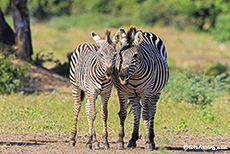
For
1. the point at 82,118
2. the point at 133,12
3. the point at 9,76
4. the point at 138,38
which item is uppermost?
the point at 138,38

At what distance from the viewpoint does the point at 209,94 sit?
39.3 ft

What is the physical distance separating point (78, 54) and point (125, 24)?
135 feet

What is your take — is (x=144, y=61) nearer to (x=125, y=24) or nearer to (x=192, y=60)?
(x=192, y=60)

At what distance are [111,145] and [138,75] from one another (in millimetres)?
1552

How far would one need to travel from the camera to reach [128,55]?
663cm

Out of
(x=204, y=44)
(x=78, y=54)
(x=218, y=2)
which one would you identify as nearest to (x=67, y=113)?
(x=78, y=54)

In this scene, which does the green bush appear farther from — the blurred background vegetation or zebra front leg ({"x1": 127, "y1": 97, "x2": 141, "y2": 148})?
zebra front leg ({"x1": 127, "y1": 97, "x2": 141, "y2": 148})

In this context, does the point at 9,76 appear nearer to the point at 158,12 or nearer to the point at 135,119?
the point at 135,119

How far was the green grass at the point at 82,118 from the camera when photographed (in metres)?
8.95

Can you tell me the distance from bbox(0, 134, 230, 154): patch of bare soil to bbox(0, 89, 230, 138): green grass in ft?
1.48

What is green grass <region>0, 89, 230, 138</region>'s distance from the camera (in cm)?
895

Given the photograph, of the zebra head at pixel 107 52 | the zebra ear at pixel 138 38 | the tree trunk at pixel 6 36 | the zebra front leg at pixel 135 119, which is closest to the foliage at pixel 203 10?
the tree trunk at pixel 6 36

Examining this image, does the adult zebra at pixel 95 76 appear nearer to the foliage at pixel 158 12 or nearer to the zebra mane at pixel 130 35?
the zebra mane at pixel 130 35

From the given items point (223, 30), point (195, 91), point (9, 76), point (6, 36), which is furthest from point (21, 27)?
point (223, 30)
